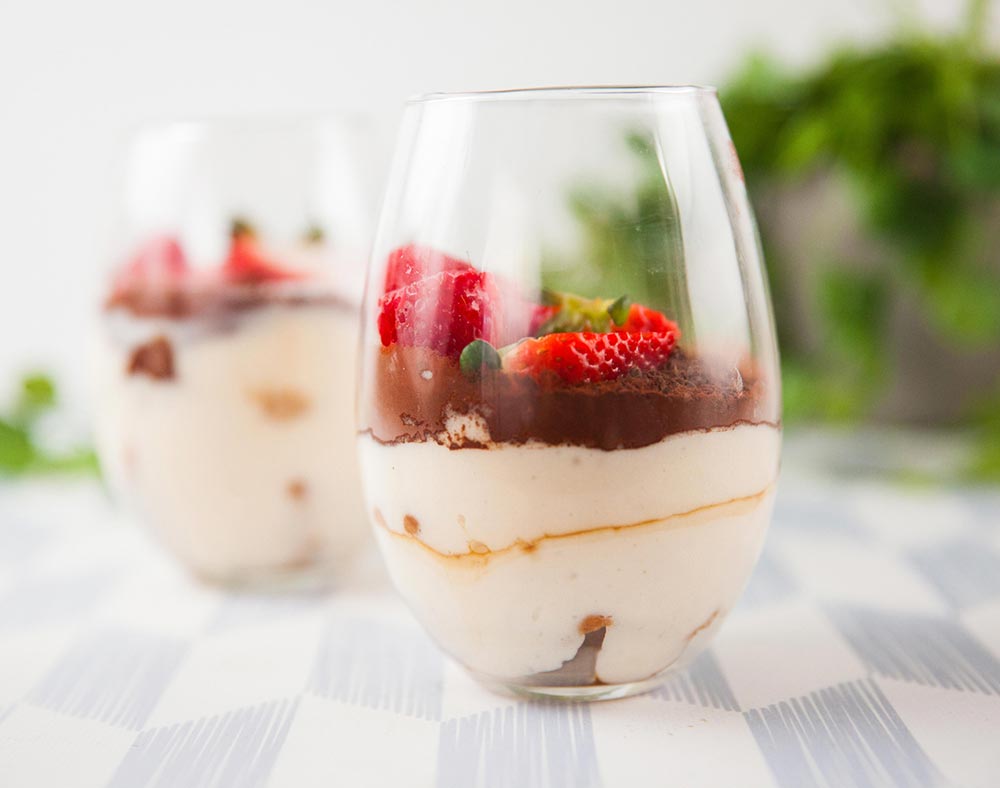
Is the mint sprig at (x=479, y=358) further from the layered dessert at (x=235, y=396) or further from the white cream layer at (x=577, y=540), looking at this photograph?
the layered dessert at (x=235, y=396)

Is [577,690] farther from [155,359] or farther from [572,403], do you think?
[155,359]

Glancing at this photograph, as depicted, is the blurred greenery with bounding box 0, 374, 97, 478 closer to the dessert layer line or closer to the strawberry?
the strawberry

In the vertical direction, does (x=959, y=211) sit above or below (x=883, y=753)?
above

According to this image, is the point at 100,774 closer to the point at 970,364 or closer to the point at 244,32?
the point at 970,364

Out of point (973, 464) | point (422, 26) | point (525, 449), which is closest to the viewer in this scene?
point (525, 449)

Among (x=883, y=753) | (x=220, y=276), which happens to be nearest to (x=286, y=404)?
(x=220, y=276)

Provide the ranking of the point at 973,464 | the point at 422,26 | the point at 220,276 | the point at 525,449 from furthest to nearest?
1. the point at 422,26
2. the point at 973,464
3. the point at 220,276
4. the point at 525,449

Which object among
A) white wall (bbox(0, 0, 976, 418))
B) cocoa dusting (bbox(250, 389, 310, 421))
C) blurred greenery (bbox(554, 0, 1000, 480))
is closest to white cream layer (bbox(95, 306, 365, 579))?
cocoa dusting (bbox(250, 389, 310, 421))
